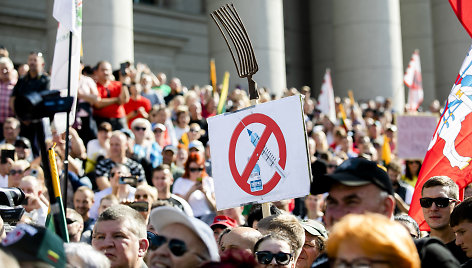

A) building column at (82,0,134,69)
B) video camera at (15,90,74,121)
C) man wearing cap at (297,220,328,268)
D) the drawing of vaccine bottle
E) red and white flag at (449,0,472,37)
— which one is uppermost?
building column at (82,0,134,69)

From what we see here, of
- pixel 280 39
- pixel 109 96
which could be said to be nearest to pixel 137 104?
pixel 109 96

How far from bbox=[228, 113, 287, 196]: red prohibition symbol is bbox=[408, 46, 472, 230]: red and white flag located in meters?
1.57

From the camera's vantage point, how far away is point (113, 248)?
5027mm

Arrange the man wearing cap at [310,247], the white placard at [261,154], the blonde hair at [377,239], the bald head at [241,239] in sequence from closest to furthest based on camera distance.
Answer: the blonde hair at [377,239], the bald head at [241,239], the man wearing cap at [310,247], the white placard at [261,154]

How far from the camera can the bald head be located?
5.67m

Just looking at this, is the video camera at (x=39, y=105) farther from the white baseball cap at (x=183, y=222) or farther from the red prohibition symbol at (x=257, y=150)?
the red prohibition symbol at (x=257, y=150)

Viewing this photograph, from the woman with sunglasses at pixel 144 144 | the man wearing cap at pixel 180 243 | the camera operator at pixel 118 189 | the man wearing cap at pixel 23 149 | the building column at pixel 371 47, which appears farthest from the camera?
the building column at pixel 371 47

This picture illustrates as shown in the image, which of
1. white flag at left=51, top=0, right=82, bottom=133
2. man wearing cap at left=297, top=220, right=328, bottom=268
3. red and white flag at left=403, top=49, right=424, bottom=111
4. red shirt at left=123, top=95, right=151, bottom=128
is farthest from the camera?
red and white flag at left=403, top=49, right=424, bottom=111

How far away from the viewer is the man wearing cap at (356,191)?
4.07 m

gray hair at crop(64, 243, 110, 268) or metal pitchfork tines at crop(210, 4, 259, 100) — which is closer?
gray hair at crop(64, 243, 110, 268)

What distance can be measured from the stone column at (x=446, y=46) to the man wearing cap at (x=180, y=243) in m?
27.2

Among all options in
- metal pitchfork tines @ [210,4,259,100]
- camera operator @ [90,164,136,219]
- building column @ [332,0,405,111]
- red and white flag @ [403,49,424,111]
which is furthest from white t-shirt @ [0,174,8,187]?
building column @ [332,0,405,111]

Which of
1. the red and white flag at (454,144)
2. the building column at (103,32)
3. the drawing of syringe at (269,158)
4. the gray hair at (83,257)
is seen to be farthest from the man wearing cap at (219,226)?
the building column at (103,32)

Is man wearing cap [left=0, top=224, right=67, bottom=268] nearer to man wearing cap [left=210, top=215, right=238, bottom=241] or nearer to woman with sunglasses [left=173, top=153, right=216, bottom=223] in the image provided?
man wearing cap [left=210, top=215, right=238, bottom=241]
